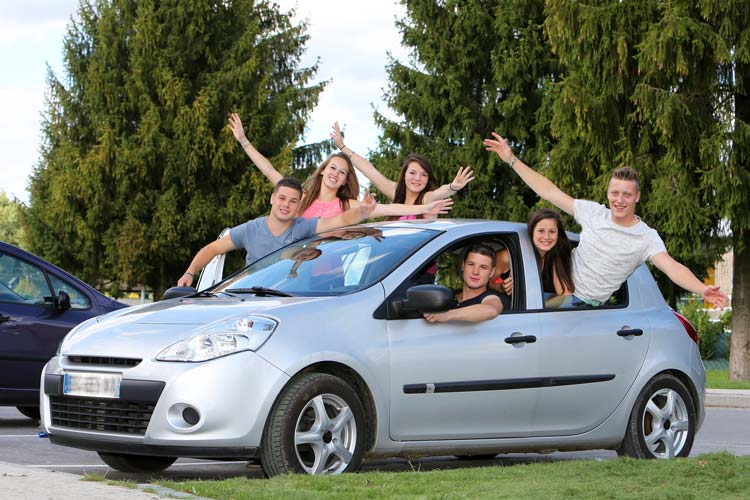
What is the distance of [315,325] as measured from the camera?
7238 millimetres

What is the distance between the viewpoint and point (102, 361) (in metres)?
7.28

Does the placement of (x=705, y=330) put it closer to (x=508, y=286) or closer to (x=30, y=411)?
(x=30, y=411)

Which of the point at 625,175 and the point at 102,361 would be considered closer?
the point at 102,361

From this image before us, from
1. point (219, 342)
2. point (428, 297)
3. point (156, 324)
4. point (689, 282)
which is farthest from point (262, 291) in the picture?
point (689, 282)

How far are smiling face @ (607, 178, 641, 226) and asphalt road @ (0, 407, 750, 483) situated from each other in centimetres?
164

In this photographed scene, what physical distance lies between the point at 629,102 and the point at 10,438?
16133 mm

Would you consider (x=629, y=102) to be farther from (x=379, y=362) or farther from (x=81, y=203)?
(x=81, y=203)

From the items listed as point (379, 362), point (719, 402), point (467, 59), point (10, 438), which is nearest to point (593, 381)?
point (379, 362)

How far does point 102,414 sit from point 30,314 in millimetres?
4388

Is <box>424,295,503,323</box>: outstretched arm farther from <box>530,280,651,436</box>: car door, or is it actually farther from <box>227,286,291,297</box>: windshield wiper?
<box>227,286,291,297</box>: windshield wiper

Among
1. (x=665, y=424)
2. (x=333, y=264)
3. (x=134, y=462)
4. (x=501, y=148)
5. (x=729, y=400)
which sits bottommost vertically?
(x=729, y=400)

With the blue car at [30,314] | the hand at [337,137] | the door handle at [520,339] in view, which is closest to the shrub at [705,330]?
the hand at [337,137]

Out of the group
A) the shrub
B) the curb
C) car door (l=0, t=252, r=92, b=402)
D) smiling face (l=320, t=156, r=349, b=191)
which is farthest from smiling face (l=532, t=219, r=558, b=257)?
Answer: the shrub

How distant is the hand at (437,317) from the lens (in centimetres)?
777
